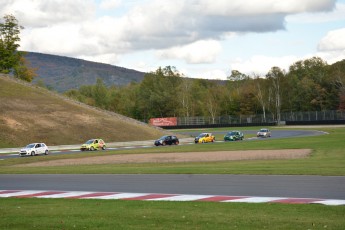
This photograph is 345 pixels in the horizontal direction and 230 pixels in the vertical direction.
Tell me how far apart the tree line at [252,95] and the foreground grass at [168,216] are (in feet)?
354

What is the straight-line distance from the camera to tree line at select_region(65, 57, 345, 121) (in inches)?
5448

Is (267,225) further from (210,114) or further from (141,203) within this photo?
(210,114)

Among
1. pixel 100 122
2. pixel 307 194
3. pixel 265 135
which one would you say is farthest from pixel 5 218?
pixel 100 122

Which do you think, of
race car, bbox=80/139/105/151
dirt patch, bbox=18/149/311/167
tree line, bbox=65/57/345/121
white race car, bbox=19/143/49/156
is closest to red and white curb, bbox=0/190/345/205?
dirt patch, bbox=18/149/311/167

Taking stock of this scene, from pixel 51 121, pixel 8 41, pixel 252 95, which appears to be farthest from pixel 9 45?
pixel 252 95

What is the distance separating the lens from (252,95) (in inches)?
5817

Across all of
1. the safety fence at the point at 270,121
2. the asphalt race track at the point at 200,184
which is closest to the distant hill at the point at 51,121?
the safety fence at the point at 270,121

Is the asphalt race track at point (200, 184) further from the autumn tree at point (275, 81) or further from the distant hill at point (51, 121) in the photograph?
the autumn tree at point (275, 81)

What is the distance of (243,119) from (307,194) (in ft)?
376

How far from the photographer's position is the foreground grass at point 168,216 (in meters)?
11.6

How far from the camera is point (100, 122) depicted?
3423 inches

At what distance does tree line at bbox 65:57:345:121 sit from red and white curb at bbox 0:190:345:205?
10495cm

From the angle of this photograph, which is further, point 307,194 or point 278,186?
point 278,186

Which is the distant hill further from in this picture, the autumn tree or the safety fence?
the autumn tree
